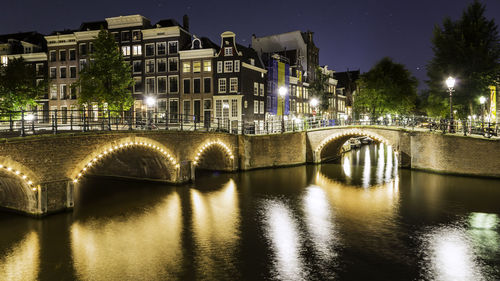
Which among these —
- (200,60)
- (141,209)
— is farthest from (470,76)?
(141,209)

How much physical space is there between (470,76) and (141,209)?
30756mm

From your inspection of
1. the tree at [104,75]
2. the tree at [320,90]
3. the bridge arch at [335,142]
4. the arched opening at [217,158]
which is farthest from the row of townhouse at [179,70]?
the arched opening at [217,158]

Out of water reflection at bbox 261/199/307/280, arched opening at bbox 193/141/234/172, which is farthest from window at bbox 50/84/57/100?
water reflection at bbox 261/199/307/280

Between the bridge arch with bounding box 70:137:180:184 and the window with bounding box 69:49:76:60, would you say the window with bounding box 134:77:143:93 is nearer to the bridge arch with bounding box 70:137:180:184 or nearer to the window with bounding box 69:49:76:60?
the window with bounding box 69:49:76:60

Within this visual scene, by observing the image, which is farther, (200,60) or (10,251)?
(200,60)

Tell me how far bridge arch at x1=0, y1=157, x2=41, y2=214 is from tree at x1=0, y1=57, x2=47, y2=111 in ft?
50.9

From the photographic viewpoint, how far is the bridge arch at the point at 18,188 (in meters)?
14.4

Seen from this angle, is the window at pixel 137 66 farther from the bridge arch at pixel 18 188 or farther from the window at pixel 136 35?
the bridge arch at pixel 18 188

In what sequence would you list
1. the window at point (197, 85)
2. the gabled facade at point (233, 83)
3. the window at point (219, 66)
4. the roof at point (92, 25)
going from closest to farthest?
the gabled facade at point (233, 83) → the window at point (219, 66) → the window at point (197, 85) → the roof at point (92, 25)

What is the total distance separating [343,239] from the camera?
13016 millimetres

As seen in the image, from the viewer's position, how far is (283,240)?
12977 millimetres

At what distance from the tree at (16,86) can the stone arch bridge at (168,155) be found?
350 inches

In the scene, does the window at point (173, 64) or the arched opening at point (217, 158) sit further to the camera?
the window at point (173, 64)

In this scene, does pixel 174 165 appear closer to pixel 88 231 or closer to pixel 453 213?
pixel 88 231
